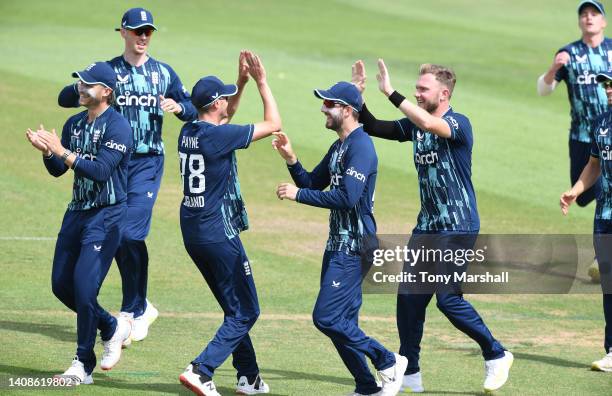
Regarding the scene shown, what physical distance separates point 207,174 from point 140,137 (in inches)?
105

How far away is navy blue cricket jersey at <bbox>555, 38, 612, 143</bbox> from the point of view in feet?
47.2

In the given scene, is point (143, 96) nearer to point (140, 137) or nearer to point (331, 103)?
point (140, 137)

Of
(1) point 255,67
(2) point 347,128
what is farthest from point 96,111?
(2) point 347,128

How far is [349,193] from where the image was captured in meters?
9.05

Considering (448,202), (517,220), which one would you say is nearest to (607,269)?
(448,202)

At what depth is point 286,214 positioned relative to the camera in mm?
17688

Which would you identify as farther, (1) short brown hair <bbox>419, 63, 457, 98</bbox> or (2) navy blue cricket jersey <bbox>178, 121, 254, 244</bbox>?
(1) short brown hair <bbox>419, 63, 457, 98</bbox>

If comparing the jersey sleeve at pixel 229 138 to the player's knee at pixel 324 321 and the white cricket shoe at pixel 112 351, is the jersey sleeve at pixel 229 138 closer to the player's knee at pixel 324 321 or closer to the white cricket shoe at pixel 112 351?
the player's knee at pixel 324 321

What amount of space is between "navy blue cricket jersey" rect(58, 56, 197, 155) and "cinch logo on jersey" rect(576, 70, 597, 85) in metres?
4.92

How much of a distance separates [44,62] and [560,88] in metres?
11.8

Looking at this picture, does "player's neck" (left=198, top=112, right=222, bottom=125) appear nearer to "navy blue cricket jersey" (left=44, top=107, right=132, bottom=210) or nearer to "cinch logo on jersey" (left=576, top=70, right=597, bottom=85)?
"navy blue cricket jersey" (left=44, top=107, right=132, bottom=210)

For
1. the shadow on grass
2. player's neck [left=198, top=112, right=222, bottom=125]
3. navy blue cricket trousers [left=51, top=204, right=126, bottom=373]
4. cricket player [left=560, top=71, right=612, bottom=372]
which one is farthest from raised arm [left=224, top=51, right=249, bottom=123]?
cricket player [left=560, top=71, right=612, bottom=372]

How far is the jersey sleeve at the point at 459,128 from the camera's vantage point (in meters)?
9.74

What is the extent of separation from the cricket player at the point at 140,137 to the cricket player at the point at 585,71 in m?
4.78
